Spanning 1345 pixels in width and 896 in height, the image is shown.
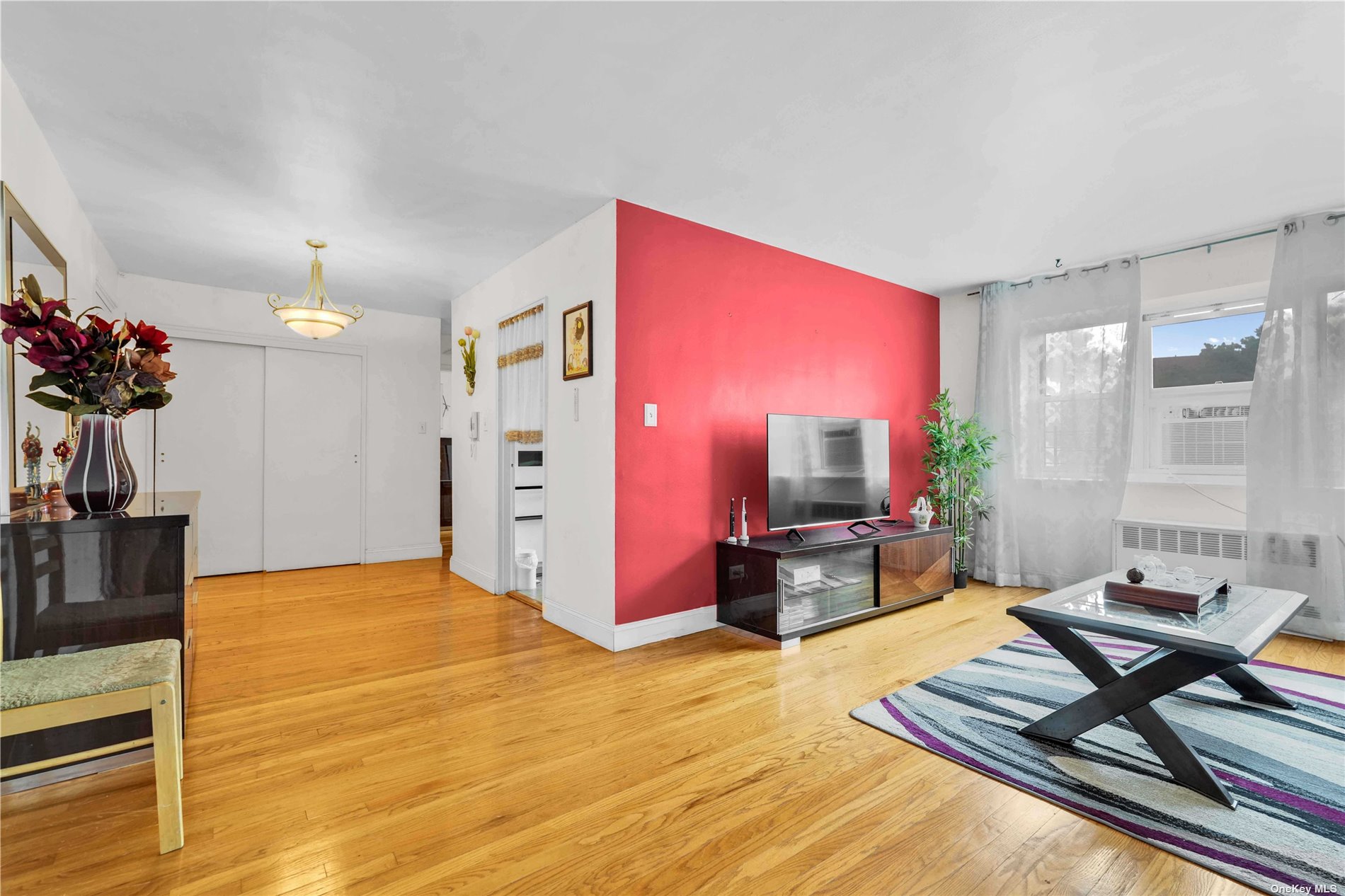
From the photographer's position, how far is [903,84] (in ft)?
7.59

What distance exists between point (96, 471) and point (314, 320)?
2084 millimetres

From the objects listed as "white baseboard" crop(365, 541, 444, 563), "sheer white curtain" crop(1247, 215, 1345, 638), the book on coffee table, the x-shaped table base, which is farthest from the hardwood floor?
"white baseboard" crop(365, 541, 444, 563)

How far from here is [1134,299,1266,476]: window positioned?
403 centimetres

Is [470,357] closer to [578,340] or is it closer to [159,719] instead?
[578,340]

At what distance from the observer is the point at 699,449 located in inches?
147

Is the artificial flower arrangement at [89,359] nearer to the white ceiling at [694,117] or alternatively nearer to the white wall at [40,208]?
the white wall at [40,208]

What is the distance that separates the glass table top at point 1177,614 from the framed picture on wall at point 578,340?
2492mm

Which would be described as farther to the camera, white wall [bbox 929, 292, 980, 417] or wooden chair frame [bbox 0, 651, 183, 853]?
white wall [bbox 929, 292, 980, 417]

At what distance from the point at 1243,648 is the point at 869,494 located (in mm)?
2475

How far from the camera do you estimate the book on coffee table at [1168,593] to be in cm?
234

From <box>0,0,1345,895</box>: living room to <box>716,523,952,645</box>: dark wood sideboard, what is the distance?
37mm

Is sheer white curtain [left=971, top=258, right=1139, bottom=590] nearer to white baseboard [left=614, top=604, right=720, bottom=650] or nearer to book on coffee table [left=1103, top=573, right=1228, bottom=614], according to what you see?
book on coffee table [left=1103, top=573, right=1228, bottom=614]

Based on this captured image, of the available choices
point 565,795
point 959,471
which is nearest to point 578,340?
point 565,795

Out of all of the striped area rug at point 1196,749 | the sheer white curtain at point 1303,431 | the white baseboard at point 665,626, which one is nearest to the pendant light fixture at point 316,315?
the white baseboard at point 665,626
